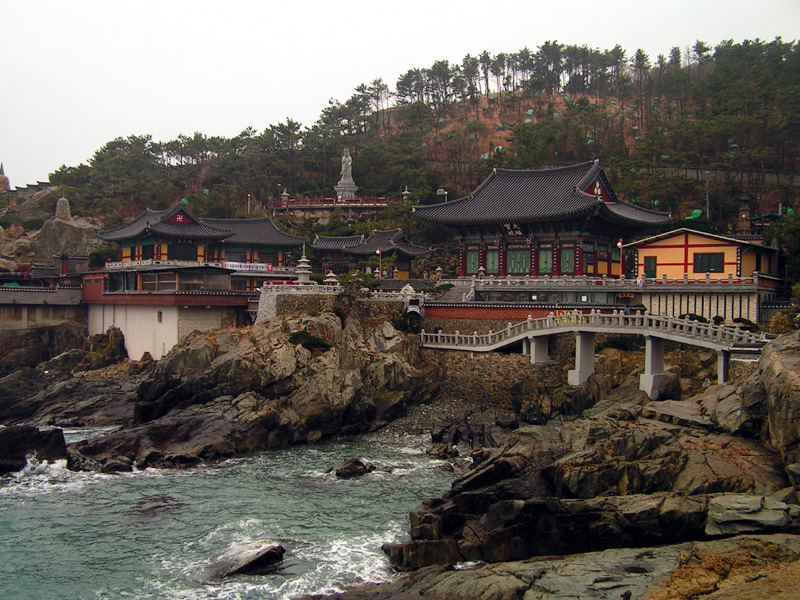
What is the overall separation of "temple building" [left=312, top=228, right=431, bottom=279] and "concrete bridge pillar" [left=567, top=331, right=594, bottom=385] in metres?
26.1

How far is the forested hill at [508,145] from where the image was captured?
85.8 metres

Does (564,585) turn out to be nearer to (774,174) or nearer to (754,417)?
(754,417)

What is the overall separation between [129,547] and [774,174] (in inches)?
3367

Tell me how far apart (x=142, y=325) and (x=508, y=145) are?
250 ft

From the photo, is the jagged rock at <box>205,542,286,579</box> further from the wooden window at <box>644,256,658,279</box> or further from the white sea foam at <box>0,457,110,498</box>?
the wooden window at <box>644,256,658,279</box>

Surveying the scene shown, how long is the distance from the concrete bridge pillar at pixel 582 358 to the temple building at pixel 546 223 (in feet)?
37.4

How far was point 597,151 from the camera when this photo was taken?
3885 inches

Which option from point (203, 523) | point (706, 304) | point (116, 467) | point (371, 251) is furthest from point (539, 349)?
point (371, 251)

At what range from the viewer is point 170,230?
61.3 m

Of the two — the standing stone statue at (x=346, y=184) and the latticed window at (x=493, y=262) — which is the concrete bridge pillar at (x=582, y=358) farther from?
the standing stone statue at (x=346, y=184)

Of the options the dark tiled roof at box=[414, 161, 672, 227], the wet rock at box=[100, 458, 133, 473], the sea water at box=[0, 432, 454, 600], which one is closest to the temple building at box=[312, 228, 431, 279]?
the dark tiled roof at box=[414, 161, 672, 227]

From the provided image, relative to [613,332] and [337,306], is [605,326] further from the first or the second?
[337,306]

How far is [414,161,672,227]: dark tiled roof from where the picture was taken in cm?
Answer: 5306

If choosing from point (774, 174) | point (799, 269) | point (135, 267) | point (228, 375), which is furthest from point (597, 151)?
point (228, 375)
